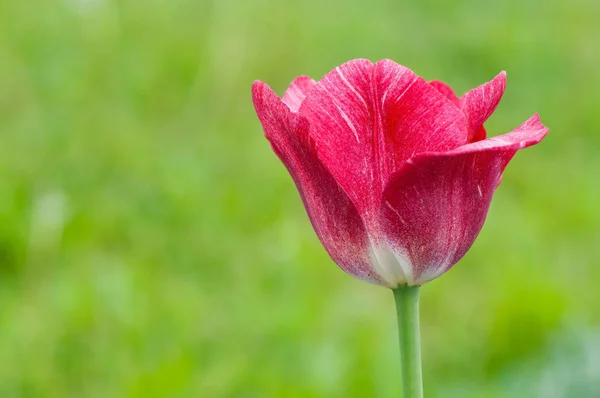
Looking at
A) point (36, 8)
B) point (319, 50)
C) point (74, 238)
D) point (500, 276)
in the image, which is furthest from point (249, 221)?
point (36, 8)

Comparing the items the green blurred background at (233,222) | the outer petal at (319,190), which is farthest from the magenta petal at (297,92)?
the green blurred background at (233,222)

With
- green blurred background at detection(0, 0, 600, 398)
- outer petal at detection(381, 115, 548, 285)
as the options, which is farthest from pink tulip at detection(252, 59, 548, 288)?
green blurred background at detection(0, 0, 600, 398)

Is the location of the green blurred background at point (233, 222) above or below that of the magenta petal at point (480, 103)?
above

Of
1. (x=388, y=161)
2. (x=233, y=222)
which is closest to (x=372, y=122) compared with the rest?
(x=388, y=161)

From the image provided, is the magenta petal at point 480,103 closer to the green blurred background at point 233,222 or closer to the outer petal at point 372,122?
the outer petal at point 372,122

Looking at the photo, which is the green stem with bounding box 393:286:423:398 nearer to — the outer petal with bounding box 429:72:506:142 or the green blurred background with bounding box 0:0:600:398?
the outer petal with bounding box 429:72:506:142

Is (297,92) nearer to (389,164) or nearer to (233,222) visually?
(389,164)
